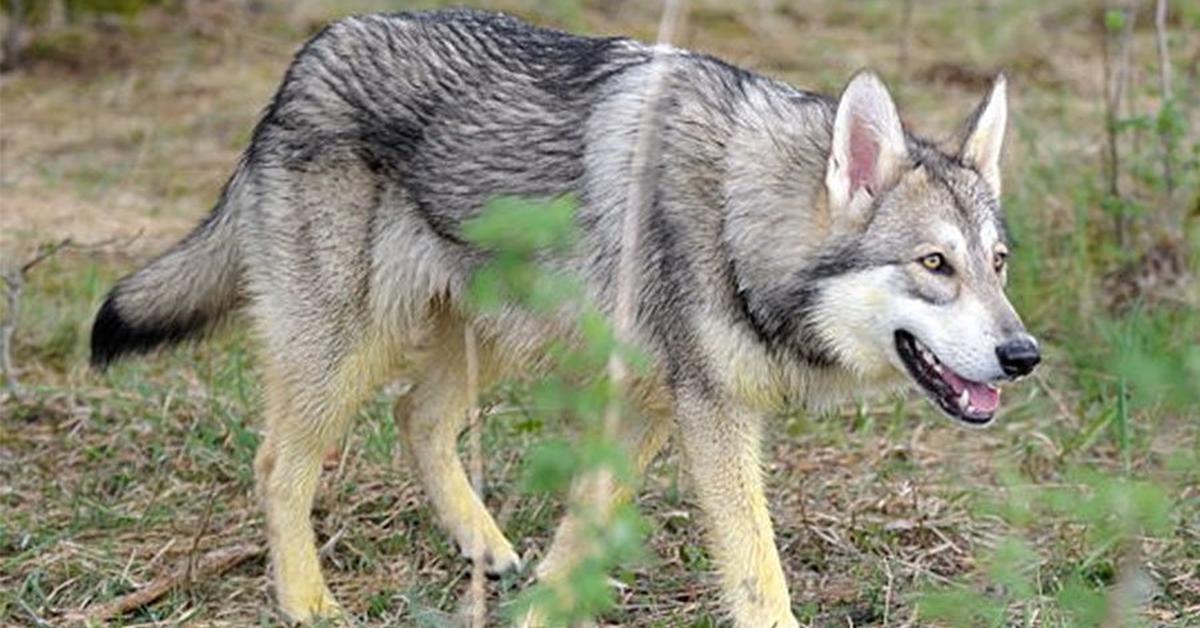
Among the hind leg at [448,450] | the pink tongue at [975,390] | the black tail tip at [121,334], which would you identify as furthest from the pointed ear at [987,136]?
the black tail tip at [121,334]

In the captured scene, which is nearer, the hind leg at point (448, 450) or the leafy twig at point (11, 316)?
the hind leg at point (448, 450)

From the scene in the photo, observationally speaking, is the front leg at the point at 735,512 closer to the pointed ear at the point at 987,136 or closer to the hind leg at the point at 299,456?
the pointed ear at the point at 987,136

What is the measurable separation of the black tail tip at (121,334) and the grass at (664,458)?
208 mm

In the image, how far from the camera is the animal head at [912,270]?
509cm

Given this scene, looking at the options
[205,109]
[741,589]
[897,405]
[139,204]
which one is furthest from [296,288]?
[205,109]

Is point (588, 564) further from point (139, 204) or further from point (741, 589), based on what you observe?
point (139, 204)

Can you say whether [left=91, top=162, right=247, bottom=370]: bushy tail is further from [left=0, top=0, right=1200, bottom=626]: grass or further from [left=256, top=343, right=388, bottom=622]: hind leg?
[left=256, top=343, right=388, bottom=622]: hind leg

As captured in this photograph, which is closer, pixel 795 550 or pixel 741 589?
pixel 741 589

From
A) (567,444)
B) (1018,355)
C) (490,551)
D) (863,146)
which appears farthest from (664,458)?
(567,444)

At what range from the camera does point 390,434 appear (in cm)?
678

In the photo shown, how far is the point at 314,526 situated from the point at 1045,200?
3253 mm

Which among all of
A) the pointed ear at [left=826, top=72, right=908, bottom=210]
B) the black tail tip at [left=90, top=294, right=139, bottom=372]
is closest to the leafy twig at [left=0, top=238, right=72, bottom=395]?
the black tail tip at [left=90, top=294, right=139, bottom=372]

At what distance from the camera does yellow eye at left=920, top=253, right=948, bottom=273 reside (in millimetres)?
5156

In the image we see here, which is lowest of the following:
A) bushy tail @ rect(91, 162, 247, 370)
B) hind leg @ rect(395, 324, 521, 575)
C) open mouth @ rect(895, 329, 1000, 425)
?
hind leg @ rect(395, 324, 521, 575)
